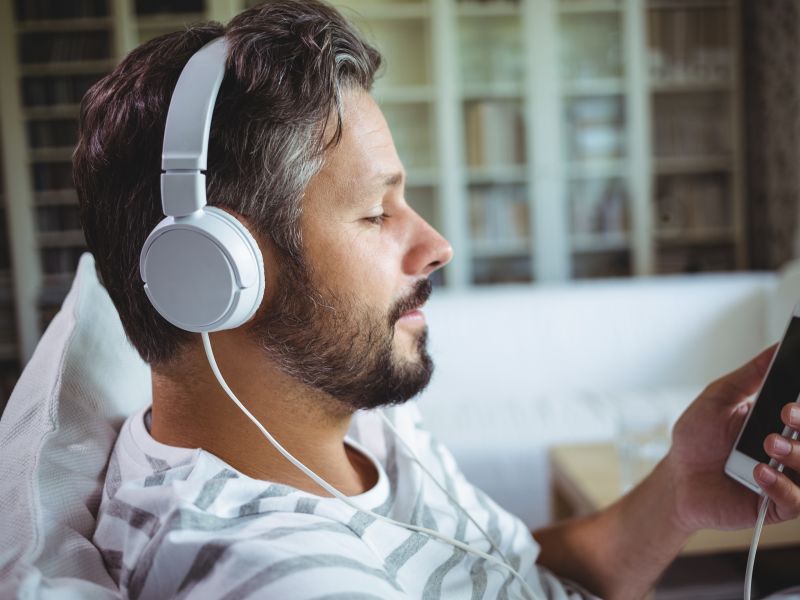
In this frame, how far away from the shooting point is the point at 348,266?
27.0 inches

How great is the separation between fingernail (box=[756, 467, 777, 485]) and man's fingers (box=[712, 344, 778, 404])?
129 mm

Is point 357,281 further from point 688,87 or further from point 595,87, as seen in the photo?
point 688,87

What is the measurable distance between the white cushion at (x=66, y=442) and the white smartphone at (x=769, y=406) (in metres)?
0.56

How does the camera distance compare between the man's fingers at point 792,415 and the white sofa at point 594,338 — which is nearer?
the man's fingers at point 792,415

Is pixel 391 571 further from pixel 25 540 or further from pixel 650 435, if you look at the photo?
pixel 650 435

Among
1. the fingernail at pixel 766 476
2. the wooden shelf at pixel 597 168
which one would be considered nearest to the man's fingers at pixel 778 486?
the fingernail at pixel 766 476

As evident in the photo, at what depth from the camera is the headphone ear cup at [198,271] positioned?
1.82ft

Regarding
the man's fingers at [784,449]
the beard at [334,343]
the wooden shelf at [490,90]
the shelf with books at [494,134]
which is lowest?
the man's fingers at [784,449]

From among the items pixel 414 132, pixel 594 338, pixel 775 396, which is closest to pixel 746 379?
pixel 775 396

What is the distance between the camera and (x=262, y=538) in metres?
0.50

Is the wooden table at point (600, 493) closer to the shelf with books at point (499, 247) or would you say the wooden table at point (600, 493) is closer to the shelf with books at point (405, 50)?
the shelf with books at point (499, 247)

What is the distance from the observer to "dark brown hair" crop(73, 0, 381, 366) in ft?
2.06

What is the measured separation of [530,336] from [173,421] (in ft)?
7.14

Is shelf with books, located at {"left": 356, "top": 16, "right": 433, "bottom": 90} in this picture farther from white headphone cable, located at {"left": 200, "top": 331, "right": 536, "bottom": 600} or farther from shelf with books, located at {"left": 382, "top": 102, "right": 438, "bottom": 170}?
white headphone cable, located at {"left": 200, "top": 331, "right": 536, "bottom": 600}
